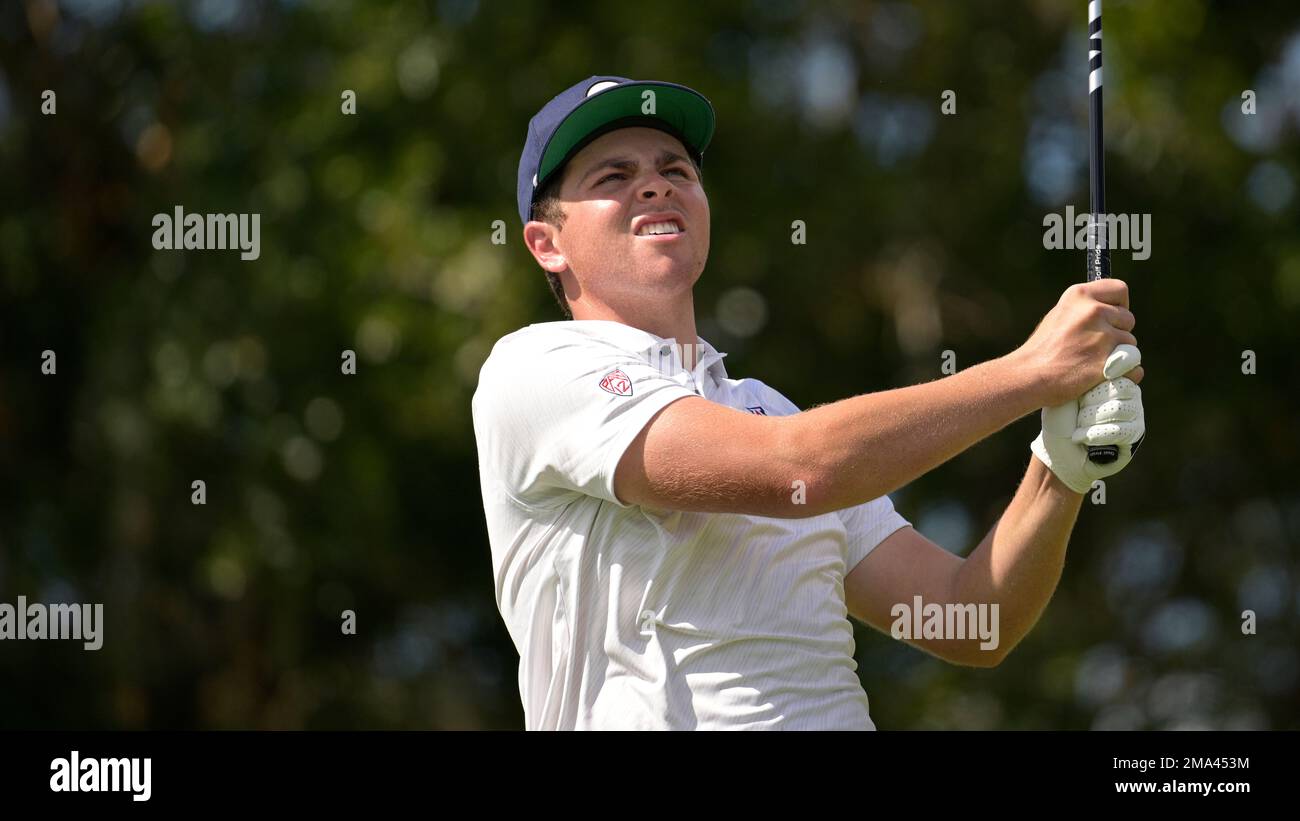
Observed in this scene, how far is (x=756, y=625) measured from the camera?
404cm

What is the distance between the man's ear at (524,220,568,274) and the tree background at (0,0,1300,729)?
8.44m

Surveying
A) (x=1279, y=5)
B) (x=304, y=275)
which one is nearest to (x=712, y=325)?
(x=304, y=275)

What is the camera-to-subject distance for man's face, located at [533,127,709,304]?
455 centimetres

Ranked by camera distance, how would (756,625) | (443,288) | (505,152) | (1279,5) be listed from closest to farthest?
(756,625) < (443,288) < (505,152) < (1279,5)

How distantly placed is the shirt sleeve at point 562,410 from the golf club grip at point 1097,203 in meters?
0.99

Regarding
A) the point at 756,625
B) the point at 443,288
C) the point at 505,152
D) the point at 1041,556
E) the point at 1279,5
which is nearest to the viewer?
the point at 756,625

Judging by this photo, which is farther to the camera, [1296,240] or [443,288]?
[1296,240]

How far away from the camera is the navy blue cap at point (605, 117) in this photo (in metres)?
4.61

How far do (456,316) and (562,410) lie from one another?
918cm

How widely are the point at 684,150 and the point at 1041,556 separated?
4.46 ft

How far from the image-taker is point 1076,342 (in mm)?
4156

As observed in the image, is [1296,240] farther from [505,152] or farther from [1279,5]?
[505,152]

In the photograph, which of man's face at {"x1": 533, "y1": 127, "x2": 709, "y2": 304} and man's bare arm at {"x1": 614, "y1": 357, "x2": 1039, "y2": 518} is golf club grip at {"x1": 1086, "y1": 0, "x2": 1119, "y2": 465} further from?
man's face at {"x1": 533, "y1": 127, "x2": 709, "y2": 304}

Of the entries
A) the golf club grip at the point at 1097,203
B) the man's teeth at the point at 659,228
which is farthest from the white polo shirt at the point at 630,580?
the golf club grip at the point at 1097,203
